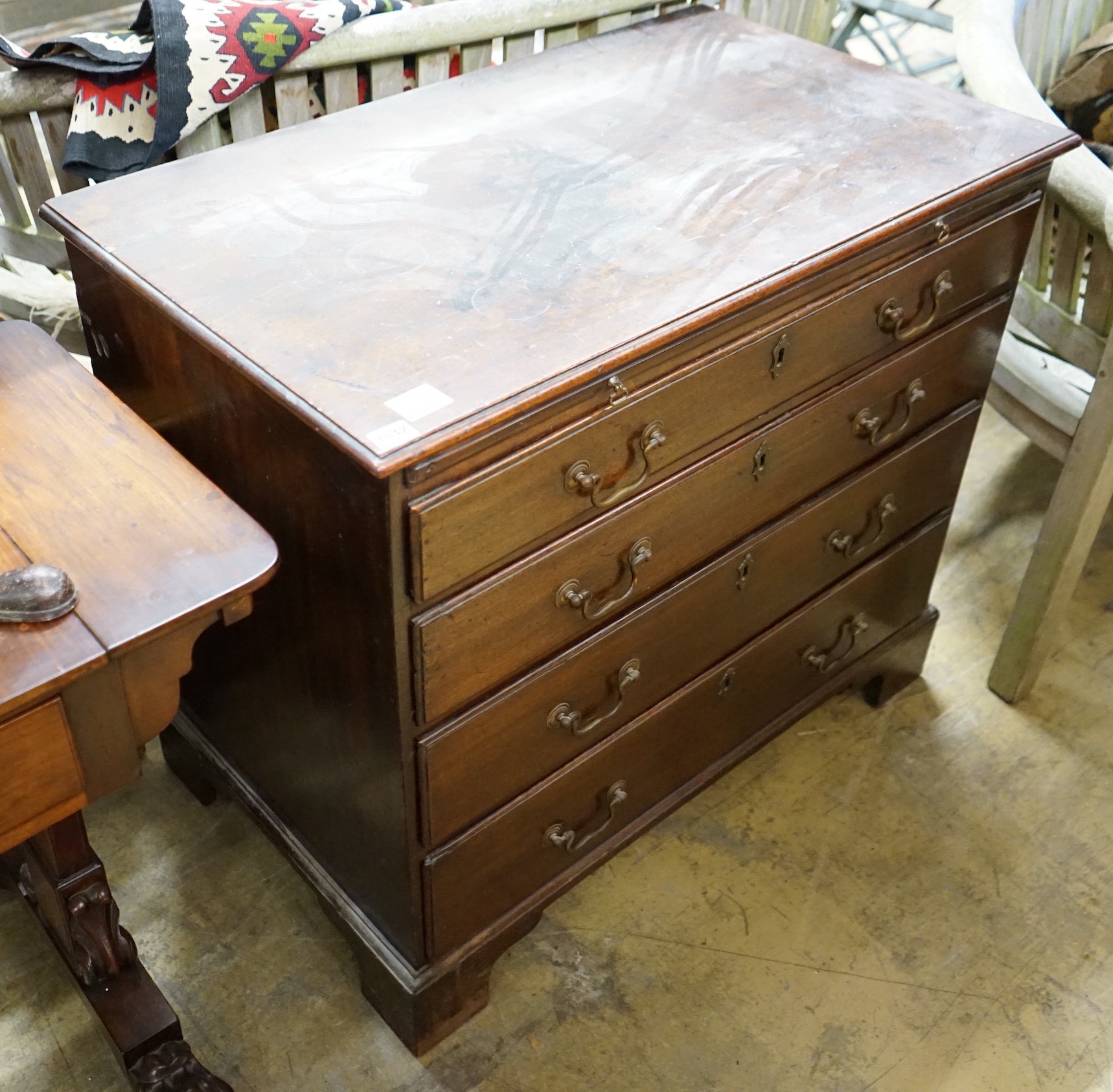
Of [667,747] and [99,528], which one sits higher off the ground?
[99,528]

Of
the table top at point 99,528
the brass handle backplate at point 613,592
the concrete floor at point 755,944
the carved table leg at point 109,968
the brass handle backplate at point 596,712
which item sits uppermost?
the table top at point 99,528

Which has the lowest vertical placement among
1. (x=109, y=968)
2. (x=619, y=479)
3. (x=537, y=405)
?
(x=109, y=968)

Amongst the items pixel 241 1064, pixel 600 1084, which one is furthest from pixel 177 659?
pixel 600 1084

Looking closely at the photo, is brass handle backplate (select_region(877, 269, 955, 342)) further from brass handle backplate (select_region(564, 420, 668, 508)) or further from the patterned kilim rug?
the patterned kilim rug

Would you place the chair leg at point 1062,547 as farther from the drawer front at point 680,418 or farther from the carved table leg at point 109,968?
the carved table leg at point 109,968

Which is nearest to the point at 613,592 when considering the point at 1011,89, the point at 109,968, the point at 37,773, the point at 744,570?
the point at 744,570

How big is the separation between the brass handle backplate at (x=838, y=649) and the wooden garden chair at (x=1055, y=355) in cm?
36

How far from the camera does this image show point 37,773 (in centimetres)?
104

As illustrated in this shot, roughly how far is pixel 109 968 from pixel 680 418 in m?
1.02

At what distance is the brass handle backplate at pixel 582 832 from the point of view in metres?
1.59

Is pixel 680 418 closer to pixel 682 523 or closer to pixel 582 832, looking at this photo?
pixel 682 523

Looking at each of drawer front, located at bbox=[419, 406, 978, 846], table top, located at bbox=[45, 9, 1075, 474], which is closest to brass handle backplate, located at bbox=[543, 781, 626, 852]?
drawer front, located at bbox=[419, 406, 978, 846]

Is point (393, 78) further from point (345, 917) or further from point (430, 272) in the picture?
point (345, 917)

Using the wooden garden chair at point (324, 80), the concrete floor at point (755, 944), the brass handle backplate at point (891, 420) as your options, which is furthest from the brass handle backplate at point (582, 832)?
the wooden garden chair at point (324, 80)
